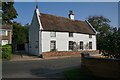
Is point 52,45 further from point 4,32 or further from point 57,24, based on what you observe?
point 4,32

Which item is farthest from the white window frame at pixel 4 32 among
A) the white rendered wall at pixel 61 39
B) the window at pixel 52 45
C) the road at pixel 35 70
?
the road at pixel 35 70

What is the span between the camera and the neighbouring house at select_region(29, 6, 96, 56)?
872 inches

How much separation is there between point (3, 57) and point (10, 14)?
35845 millimetres

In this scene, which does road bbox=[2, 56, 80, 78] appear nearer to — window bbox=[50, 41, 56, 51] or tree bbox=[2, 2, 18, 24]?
window bbox=[50, 41, 56, 51]

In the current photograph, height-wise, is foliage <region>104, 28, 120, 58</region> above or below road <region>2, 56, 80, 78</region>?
above

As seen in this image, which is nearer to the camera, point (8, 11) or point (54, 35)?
point (54, 35)

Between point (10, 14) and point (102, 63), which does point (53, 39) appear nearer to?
point (102, 63)

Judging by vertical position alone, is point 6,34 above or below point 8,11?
below

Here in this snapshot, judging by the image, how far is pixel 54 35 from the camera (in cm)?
2355

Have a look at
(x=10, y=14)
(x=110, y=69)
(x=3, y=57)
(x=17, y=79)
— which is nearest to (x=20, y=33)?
(x=10, y=14)

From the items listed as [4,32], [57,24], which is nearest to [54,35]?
[57,24]

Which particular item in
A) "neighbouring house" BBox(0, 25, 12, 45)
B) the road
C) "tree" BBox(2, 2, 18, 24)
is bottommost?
the road

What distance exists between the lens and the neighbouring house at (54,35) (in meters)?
22.2

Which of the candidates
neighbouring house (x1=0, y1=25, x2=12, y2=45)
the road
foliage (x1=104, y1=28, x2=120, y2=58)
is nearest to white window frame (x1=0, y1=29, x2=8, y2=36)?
neighbouring house (x1=0, y1=25, x2=12, y2=45)
